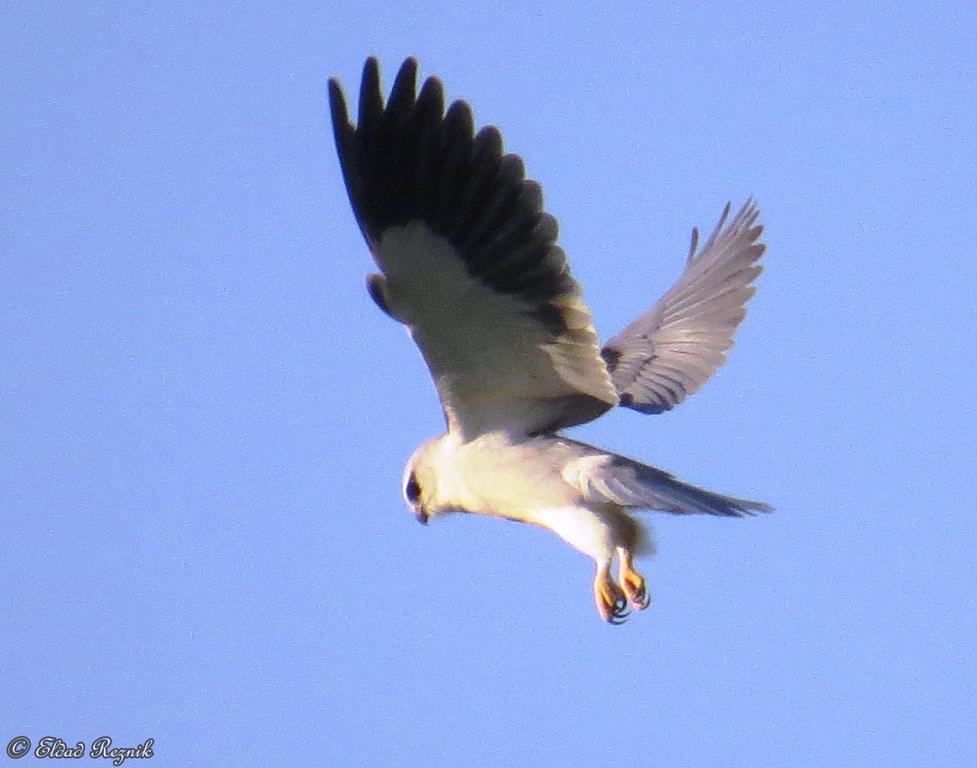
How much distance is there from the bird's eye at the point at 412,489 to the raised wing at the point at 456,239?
80 cm

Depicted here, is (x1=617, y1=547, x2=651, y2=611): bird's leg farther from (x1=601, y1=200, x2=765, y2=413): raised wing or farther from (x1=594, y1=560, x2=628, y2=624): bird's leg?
(x1=601, y1=200, x2=765, y2=413): raised wing

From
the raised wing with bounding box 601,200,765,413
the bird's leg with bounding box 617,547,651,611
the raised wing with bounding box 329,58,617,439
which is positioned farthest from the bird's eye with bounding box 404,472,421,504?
the raised wing with bounding box 601,200,765,413

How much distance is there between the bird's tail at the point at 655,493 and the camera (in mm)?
5984

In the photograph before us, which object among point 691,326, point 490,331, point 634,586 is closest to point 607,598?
point 634,586

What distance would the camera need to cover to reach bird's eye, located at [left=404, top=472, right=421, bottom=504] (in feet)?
23.2

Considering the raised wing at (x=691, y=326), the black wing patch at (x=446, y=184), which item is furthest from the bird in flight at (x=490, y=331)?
the raised wing at (x=691, y=326)

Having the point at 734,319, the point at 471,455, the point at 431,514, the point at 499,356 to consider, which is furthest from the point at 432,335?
the point at 734,319

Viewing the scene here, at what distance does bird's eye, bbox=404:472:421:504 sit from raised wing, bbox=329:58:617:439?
80 cm

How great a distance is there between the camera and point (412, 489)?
23.3ft

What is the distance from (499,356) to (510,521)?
0.83 m

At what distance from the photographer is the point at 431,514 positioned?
281 inches

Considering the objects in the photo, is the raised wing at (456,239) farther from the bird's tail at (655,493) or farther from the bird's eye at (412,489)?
the bird's eye at (412,489)

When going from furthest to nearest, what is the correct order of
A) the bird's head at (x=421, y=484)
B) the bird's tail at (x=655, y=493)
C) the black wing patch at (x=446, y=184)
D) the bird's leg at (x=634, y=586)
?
1. the bird's head at (x=421, y=484)
2. the bird's leg at (x=634, y=586)
3. the bird's tail at (x=655, y=493)
4. the black wing patch at (x=446, y=184)

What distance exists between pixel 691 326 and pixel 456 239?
9.34 feet
